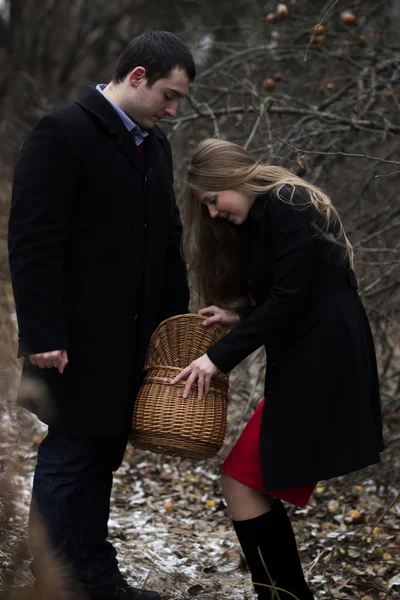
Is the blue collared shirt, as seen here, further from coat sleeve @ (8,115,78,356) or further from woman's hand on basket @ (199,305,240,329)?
woman's hand on basket @ (199,305,240,329)

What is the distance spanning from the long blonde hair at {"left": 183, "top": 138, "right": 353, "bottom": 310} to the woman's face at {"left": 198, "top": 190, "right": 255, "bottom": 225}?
0.02 meters

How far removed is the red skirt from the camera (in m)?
2.69

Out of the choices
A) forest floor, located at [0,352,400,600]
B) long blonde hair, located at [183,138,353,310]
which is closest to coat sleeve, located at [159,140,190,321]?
long blonde hair, located at [183,138,353,310]

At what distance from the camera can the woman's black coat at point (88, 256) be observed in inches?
104

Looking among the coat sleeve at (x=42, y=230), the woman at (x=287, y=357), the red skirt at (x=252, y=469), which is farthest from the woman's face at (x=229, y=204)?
the red skirt at (x=252, y=469)

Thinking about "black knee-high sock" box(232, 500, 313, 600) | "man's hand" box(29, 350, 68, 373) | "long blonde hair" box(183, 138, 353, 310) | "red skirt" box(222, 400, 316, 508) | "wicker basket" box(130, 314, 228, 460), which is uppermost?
"long blonde hair" box(183, 138, 353, 310)

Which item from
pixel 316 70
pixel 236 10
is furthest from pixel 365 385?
pixel 236 10

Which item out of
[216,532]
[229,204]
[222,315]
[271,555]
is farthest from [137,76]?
[216,532]

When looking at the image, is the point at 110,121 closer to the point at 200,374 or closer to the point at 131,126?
the point at 131,126

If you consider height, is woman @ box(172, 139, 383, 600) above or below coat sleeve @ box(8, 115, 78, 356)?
below

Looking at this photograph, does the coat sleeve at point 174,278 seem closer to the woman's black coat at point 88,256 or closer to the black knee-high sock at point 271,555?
the woman's black coat at point 88,256

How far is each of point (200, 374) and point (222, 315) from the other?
319 mm

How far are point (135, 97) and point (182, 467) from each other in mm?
2721

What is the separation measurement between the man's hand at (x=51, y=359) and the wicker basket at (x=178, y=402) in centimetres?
31
